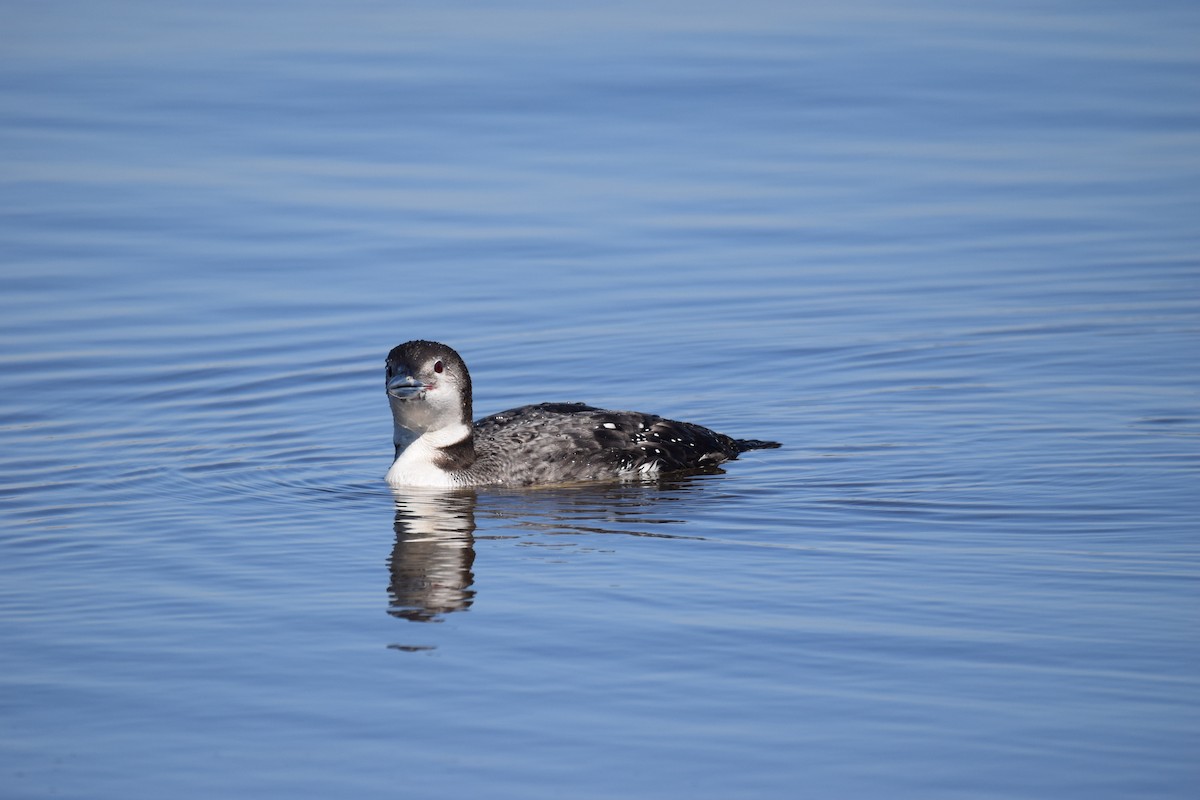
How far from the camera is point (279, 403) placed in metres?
12.5

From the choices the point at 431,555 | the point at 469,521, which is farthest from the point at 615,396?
the point at 431,555

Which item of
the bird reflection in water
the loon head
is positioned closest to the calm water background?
the bird reflection in water

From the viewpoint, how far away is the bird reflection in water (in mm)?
8148

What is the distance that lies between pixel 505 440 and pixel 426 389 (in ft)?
1.96

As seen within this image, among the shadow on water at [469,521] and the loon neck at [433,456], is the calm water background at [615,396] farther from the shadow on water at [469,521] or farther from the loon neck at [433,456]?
the loon neck at [433,456]

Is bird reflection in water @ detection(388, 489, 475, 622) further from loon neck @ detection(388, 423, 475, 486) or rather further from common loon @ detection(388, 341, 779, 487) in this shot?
common loon @ detection(388, 341, 779, 487)

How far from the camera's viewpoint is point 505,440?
1093 cm

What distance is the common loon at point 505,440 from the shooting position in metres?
10.7

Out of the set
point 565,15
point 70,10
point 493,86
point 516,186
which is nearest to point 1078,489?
point 516,186

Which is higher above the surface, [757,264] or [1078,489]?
[757,264]

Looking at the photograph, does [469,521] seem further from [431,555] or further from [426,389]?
[426,389]

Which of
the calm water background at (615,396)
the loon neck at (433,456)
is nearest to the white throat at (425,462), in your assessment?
the loon neck at (433,456)

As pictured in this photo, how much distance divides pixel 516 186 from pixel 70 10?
12.4 metres

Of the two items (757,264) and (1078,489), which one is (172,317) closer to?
(757,264)
